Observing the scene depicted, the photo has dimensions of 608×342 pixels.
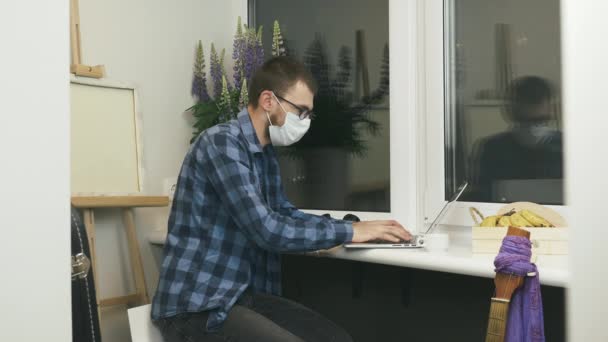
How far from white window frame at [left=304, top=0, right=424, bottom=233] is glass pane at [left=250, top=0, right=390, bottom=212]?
7cm

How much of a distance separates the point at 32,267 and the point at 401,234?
4.24 feet

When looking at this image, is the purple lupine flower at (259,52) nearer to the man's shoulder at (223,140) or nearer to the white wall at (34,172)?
the man's shoulder at (223,140)

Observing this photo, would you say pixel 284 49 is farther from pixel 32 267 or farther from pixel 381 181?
pixel 32 267

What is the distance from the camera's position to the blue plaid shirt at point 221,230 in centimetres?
161

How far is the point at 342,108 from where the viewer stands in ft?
7.82

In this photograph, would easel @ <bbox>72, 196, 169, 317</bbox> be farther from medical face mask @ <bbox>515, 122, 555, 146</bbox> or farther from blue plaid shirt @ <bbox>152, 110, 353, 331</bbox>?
medical face mask @ <bbox>515, 122, 555, 146</bbox>

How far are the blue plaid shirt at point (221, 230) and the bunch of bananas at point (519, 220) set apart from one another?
0.42m

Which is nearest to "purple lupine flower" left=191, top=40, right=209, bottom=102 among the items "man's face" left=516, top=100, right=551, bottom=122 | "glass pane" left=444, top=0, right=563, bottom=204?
"glass pane" left=444, top=0, right=563, bottom=204

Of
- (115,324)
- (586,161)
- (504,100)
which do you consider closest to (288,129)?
(504,100)

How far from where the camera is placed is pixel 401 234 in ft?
5.85

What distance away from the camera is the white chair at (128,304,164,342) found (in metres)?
1.66

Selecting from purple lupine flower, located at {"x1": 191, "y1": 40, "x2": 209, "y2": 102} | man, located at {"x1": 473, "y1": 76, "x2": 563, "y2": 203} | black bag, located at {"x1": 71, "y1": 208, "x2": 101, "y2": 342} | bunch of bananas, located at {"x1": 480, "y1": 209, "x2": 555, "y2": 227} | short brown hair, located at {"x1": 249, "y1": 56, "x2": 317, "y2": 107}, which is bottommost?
black bag, located at {"x1": 71, "y1": 208, "x2": 101, "y2": 342}

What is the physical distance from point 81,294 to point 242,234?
553mm

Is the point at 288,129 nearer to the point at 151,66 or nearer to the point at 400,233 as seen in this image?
the point at 400,233
